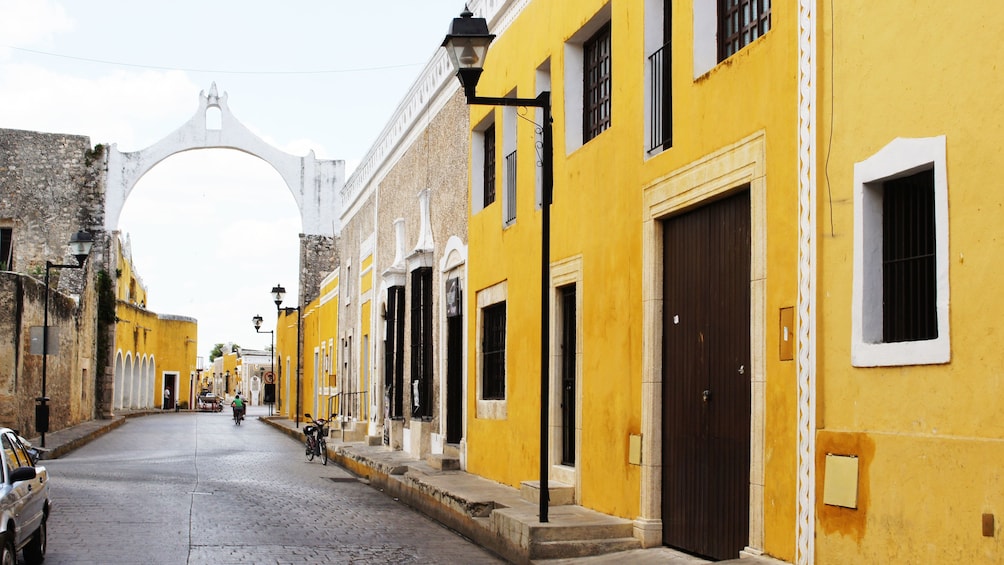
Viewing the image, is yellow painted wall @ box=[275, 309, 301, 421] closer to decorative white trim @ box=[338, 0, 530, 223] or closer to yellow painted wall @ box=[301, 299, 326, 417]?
yellow painted wall @ box=[301, 299, 326, 417]

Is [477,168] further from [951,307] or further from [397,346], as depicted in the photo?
[951,307]

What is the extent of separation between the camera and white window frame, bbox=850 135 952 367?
19.0 ft

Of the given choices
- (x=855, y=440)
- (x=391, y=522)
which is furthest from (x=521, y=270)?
(x=855, y=440)

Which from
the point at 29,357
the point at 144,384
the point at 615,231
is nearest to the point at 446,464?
the point at 615,231

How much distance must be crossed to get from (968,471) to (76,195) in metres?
40.0

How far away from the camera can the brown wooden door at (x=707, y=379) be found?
26.6ft

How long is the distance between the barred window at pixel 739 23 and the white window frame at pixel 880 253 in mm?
2075

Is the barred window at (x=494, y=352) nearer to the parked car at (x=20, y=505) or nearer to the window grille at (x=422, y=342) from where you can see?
the window grille at (x=422, y=342)

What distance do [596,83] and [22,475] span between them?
6610mm

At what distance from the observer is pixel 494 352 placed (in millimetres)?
15312

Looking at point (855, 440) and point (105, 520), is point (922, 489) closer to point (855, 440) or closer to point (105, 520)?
point (855, 440)

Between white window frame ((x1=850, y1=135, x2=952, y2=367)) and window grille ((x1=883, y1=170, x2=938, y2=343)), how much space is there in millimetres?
48

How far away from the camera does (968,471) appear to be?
5.48 m

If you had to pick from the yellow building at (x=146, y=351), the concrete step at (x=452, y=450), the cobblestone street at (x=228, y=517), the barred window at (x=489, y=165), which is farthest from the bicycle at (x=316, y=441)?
the yellow building at (x=146, y=351)
